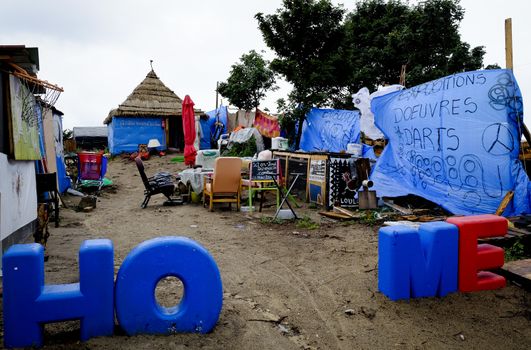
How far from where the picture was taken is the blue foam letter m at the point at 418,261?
12.3 feet

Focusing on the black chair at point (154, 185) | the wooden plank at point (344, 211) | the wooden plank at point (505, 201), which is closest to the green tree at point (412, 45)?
the wooden plank at point (344, 211)

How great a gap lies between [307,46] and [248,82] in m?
5.94

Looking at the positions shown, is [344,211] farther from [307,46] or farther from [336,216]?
[307,46]

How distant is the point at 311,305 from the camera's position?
3.78m

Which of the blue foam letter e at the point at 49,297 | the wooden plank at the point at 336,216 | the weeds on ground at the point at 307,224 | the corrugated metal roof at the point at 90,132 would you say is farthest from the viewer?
the corrugated metal roof at the point at 90,132

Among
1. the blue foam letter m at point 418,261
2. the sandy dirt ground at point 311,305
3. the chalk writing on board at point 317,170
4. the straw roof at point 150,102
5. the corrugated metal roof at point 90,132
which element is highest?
the straw roof at point 150,102

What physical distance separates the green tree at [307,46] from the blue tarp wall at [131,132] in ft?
31.2

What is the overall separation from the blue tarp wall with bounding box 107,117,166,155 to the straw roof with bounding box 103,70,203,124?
348 millimetres

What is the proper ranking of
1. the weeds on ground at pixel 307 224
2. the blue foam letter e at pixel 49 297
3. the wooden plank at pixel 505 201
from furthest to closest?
1. the weeds on ground at pixel 307 224
2. the wooden plank at pixel 505 201
3. the blue foam letter e at pixel 49 297

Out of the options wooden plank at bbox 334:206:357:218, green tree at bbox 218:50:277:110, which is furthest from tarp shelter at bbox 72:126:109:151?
wooden plank at bbox 334:206:357:218

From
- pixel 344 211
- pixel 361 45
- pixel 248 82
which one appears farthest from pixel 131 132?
pixel 344 211

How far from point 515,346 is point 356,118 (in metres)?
9.50

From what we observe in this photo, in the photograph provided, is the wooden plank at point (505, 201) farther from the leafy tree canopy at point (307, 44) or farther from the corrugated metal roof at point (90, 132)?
the corrugated metal roof at point (90, 132)

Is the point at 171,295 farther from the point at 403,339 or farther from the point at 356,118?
the point at 356,118
